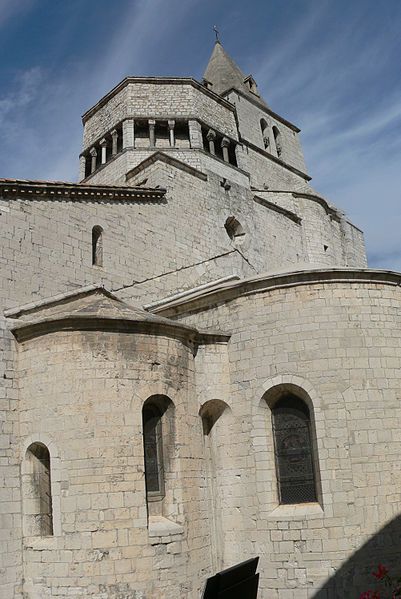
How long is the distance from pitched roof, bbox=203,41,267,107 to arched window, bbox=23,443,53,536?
18325 millimetres

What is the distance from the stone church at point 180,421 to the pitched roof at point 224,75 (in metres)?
13.8

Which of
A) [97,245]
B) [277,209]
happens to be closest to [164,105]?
[277,209]

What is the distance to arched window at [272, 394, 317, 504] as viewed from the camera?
32.7 feet

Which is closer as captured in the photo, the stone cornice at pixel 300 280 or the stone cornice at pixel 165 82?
the stone cornice at pixel 300 280

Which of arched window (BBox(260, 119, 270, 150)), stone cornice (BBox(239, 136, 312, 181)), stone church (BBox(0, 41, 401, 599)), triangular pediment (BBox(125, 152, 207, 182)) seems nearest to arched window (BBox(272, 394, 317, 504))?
stone church (BBox(0, 41, 401, 599))

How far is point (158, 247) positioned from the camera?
13.8 meters

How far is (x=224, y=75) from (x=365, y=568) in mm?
20808

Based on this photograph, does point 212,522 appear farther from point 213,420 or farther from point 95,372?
point 95,372

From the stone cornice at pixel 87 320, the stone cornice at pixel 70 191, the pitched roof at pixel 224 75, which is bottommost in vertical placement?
the stone cornice at pixel 87 320

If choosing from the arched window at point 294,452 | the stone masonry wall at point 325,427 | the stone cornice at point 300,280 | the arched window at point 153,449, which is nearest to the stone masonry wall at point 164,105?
the stone cornice at point 300,280

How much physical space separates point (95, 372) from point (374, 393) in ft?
15.3

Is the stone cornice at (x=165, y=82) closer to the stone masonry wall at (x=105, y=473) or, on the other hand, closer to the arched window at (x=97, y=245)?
the arched window at (x=97, y=245)

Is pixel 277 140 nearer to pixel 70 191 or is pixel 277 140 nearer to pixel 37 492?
pixel 70 191

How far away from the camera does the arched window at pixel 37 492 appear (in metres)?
9.17
